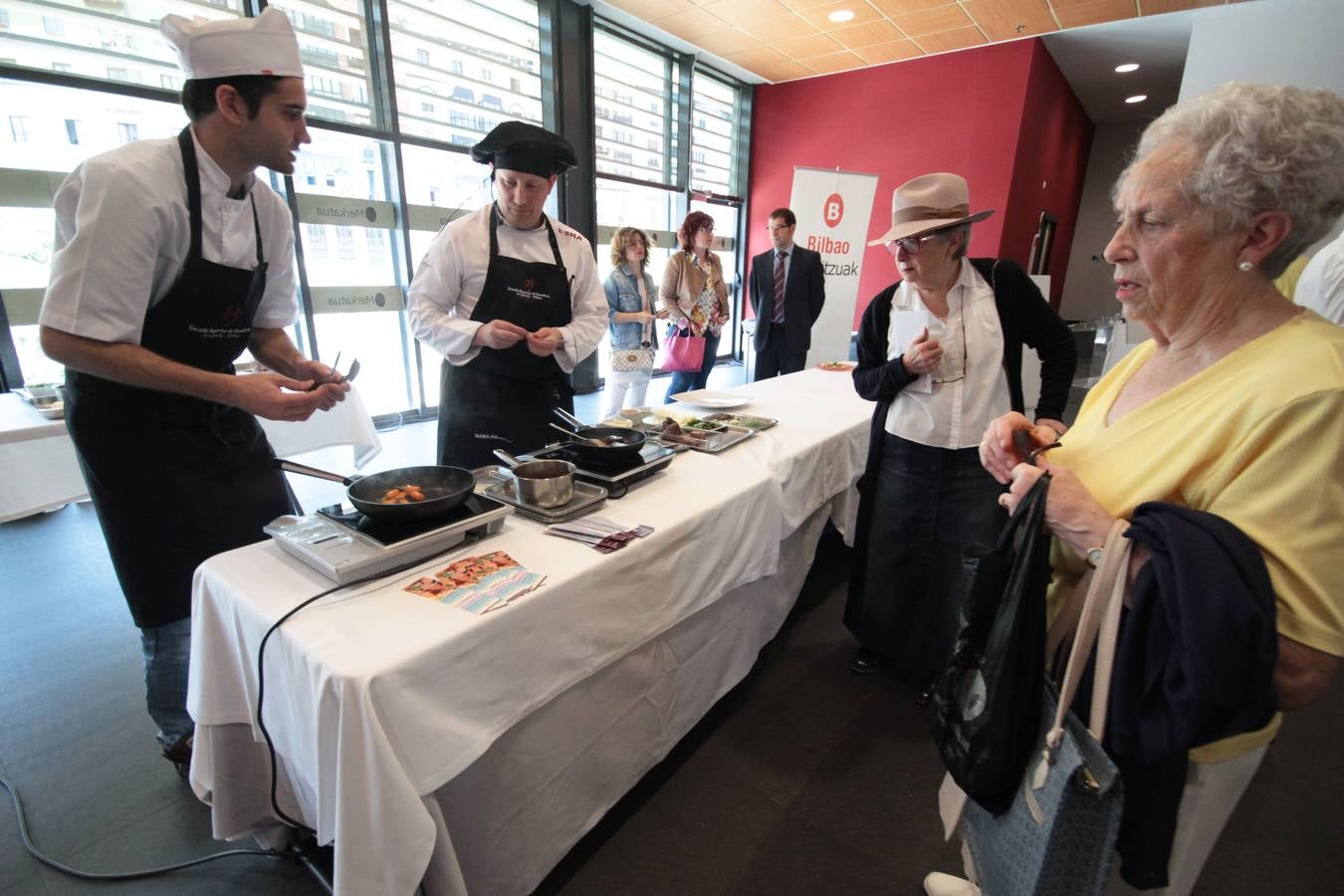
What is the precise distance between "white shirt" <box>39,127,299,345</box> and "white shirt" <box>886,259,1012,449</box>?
65.3 inches

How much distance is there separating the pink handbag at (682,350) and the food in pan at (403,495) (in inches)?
Answer: 121

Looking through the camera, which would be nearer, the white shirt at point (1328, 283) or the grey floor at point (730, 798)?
the grey floor at point (730, 798)

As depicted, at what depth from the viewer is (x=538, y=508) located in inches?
50.1

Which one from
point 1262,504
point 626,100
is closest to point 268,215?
point 1262,504

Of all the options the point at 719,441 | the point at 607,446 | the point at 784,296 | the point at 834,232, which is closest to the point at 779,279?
the point at 784,296

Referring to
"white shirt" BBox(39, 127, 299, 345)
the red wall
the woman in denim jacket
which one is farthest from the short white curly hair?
the red wall

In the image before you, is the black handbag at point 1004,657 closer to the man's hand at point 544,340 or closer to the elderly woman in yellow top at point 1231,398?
the elderly woman in yellow top at point 1231,398

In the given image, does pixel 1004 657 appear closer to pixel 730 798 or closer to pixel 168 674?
pixel 730 798

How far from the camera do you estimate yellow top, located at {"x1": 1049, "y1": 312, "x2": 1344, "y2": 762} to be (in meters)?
0.65

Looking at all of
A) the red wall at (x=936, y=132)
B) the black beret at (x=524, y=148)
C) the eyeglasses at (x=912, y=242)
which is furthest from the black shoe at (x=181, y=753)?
the red wall at (x=936, y=132)

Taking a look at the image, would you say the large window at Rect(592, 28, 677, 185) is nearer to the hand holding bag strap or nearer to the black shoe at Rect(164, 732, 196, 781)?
the black shoe at Rect(164, 732, 196, 781)

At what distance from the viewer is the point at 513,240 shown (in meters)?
1.87

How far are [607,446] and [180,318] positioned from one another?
92 centimetres

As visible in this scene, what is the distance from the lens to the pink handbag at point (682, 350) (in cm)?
409
